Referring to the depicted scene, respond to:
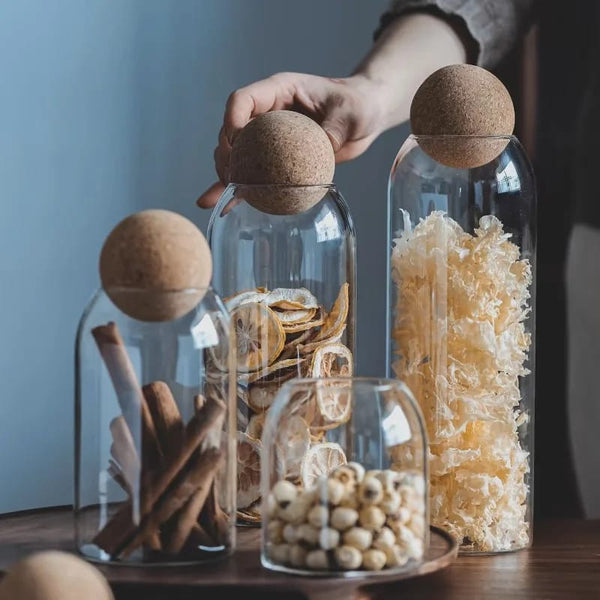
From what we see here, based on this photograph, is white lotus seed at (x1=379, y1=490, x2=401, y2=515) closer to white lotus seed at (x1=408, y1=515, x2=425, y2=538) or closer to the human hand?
white lotus seed at (x1=408, y1=515, x2=425, y2=538)

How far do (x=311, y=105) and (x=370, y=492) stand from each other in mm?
503

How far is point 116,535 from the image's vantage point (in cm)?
71

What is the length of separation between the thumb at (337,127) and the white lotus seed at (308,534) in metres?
0.48

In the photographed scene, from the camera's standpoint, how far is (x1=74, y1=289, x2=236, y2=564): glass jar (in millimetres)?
707

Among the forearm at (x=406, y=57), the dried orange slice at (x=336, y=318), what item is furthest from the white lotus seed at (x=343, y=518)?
the forearm at (x=406, y=57)

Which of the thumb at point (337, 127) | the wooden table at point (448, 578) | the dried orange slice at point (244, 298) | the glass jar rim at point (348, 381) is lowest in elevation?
the wooden table at point (448, 578)

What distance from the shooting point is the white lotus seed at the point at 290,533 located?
68 centimetres

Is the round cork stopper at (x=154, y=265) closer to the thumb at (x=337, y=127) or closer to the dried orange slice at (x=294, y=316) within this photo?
the dried orange slice at (x=294, y=316)

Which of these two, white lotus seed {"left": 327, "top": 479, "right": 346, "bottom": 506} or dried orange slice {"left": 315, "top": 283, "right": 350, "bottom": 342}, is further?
dried orange slice {"left": 315, "top": 283, "right": 350, "bottom": 342}

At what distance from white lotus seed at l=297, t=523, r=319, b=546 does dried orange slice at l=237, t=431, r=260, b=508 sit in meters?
0.17

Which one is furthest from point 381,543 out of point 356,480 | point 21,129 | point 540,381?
point 21,129

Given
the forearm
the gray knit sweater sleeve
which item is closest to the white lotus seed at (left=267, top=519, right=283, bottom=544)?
the forearm

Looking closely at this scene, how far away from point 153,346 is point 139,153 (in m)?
0.87

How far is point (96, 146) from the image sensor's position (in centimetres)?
153
